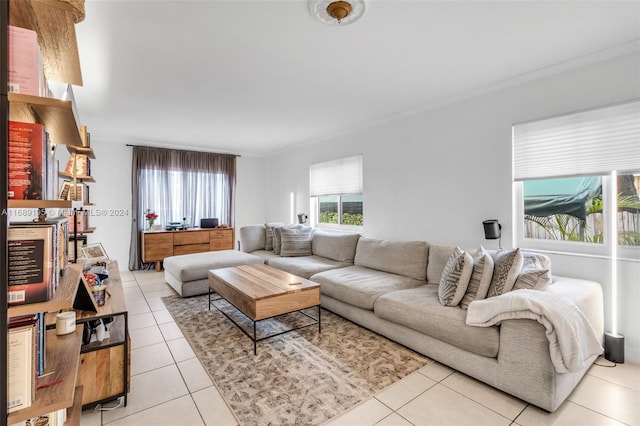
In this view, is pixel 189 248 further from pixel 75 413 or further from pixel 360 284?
pixel 75 413

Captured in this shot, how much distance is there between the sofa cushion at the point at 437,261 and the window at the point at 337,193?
1.58m

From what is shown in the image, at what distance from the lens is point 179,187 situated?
5.93m

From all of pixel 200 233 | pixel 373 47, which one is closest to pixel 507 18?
pixel 373 47

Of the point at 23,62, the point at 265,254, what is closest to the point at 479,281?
the point at 23,62

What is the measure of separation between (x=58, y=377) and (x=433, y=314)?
7.13 ft

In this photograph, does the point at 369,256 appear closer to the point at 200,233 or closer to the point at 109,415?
the point at 109,415

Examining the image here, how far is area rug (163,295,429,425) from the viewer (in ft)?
6.03

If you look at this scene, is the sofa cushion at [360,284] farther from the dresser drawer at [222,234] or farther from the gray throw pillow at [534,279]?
the dresser drawer at [222,234]

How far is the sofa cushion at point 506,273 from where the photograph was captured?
220cm

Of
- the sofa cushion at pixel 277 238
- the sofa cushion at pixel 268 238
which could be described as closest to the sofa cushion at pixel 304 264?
the sofa cushion at pixel 277 238

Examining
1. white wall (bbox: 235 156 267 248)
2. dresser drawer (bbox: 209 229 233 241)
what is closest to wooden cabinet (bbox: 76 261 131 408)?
dresser drawer (bbox: 209 229 233 241)

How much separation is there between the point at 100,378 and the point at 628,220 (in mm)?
3950

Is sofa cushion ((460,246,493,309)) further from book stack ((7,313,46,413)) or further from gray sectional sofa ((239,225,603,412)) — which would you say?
book stack ((7,313,46,413))

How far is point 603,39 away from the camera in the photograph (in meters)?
2.18
